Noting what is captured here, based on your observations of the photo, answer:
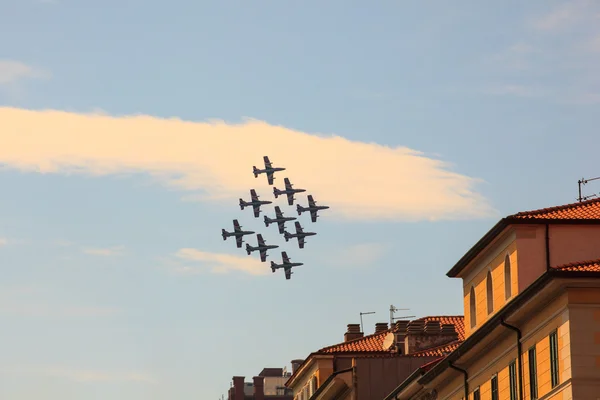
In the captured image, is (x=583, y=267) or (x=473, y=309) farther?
(x=473, y=309)

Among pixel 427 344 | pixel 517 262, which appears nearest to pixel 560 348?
pixel 517 262

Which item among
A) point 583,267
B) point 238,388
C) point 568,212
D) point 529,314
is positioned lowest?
point 529,314

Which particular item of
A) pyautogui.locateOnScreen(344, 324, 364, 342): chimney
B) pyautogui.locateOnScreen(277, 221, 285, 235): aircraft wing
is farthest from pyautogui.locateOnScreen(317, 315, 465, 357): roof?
pyautogui.locateOnScreen(277, 221, 285, 235): aircraft wing

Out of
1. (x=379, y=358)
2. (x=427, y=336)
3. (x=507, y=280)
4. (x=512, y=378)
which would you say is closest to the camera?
(x=512, y=378)

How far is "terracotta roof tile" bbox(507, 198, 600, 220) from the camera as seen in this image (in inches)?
2060

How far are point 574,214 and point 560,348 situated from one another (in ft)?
31.8

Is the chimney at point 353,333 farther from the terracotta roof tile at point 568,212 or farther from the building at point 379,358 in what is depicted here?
the terracotta roof tile at point 568,212

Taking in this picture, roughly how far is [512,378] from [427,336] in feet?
98.3

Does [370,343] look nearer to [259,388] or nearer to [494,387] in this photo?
[494,387]

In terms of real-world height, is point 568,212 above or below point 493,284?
above

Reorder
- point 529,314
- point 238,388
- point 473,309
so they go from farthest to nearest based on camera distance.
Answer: point 238,388
point 473,309
point 529,314

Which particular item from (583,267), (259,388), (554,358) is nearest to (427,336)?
(554,358)

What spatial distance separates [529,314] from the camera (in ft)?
153

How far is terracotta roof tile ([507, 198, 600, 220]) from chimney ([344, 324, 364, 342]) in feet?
140
